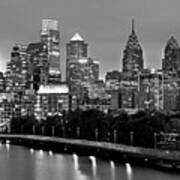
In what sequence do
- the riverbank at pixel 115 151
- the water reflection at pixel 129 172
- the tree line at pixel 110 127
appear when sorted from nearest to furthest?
the water reflection at pixel 129 172 < the riverbank at pixel 115 151 < the tree line at pixel 110 127

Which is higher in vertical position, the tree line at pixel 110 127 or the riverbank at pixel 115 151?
the tree line at pixel 110 127

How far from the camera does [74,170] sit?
7738 centimetres

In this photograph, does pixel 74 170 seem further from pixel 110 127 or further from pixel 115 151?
pixel 110 127

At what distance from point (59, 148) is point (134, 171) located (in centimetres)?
5070

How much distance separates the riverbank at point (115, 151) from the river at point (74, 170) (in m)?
2.09

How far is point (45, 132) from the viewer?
15138cm

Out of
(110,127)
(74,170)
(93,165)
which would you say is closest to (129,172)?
(74,170)

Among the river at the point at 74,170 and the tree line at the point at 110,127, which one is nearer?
the river at the point at 74,170

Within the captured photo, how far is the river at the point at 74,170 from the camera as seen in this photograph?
69.4 m

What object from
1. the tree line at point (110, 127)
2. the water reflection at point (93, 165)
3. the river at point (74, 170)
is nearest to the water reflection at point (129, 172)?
the river at point (74, 170)

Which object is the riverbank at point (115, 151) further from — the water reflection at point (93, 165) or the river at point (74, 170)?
the river at point (74, 170)

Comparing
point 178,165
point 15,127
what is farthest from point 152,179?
point 15,127

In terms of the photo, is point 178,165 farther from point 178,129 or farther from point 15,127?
point 15,127

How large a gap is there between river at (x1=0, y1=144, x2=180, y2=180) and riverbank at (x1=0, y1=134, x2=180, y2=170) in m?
2.09
